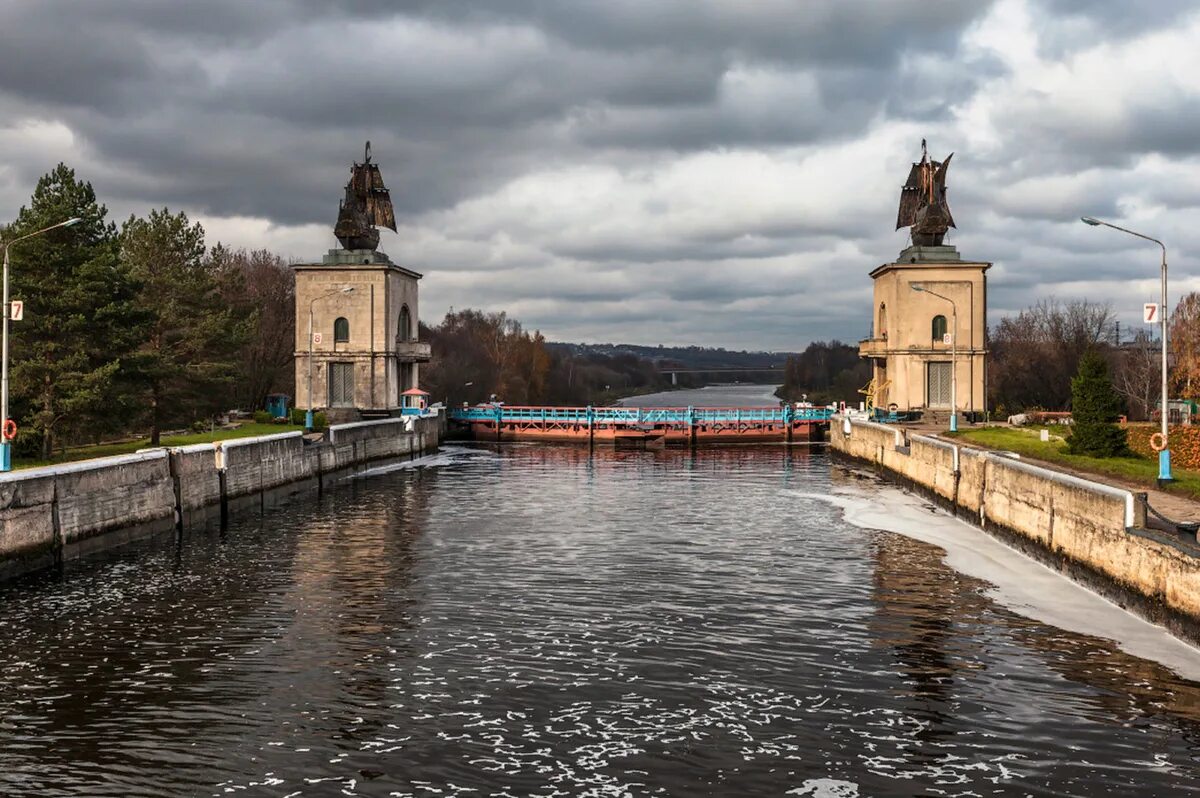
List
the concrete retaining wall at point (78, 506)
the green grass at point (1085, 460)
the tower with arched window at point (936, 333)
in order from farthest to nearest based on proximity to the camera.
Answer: the tower with arched window at point (936, 333) → the green grass at point (1085, 460) → the concrete retaining wall at point (78, 506)

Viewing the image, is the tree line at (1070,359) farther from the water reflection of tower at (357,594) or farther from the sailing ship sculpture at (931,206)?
the water reflection of tower at (357,594)

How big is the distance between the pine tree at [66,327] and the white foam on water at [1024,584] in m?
26.7

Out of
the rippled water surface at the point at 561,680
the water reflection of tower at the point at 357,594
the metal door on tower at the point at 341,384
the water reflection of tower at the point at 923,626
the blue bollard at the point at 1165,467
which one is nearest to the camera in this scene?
the rippled water surface at the point at 561,680

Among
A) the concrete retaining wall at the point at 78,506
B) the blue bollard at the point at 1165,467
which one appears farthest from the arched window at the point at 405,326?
the blue bollard at the point at 1165,467

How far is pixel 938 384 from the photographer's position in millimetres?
68562

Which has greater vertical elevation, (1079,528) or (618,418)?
(618,418)

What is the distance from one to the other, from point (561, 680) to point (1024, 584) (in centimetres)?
1299

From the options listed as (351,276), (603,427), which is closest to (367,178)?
(351,276)

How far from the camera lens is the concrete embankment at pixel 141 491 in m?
24.3

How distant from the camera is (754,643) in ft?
60.2

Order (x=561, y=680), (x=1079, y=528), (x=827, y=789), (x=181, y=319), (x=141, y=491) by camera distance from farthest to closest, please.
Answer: (x=181, y=319) → (x=141, y=491) → (x=1079, y=528) → (x=561, y=680) → (x=827, y=789)

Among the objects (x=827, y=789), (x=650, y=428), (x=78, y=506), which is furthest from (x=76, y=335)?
(x=650, y=428)

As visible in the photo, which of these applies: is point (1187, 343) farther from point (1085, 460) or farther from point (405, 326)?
point (405, 326)

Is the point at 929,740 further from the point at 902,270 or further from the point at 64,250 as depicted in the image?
the point at 902,270
